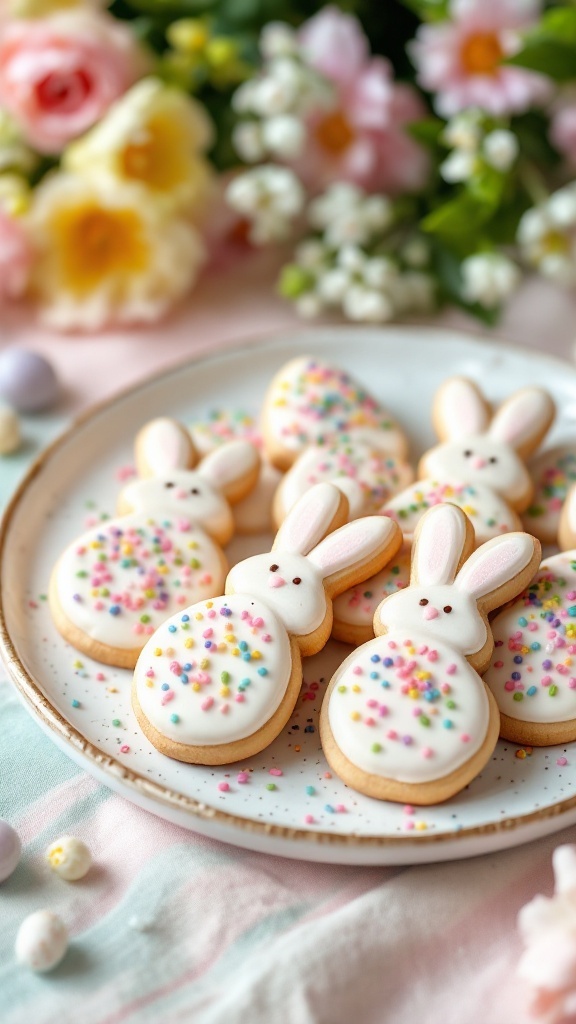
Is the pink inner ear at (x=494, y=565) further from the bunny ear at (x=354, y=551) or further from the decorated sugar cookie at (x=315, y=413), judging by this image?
the decorated sugar cookie at (x=315, y=413)

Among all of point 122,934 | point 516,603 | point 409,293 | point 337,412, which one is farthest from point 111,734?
point 409,293

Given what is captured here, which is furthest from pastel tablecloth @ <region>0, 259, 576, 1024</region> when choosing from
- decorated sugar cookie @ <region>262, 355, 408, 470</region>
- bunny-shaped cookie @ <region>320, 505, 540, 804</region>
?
decorated sugar cookie @ <region>262, 355, 408, 470</region>

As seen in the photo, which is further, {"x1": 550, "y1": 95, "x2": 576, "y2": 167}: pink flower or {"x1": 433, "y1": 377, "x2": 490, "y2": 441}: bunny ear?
{"x1": 550, "y1": 95, "x2": 576, "y2": 167}: pink flower

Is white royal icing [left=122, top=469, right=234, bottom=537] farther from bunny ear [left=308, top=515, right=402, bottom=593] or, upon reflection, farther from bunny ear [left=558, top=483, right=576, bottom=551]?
bunny ear [left=558, top=483, right=576, bottom=551]

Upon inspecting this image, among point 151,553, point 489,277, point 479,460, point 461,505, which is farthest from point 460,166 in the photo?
point 151,553

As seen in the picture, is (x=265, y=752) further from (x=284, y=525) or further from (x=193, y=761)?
(x=284, y=525)

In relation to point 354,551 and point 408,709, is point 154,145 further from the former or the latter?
point 408,709
